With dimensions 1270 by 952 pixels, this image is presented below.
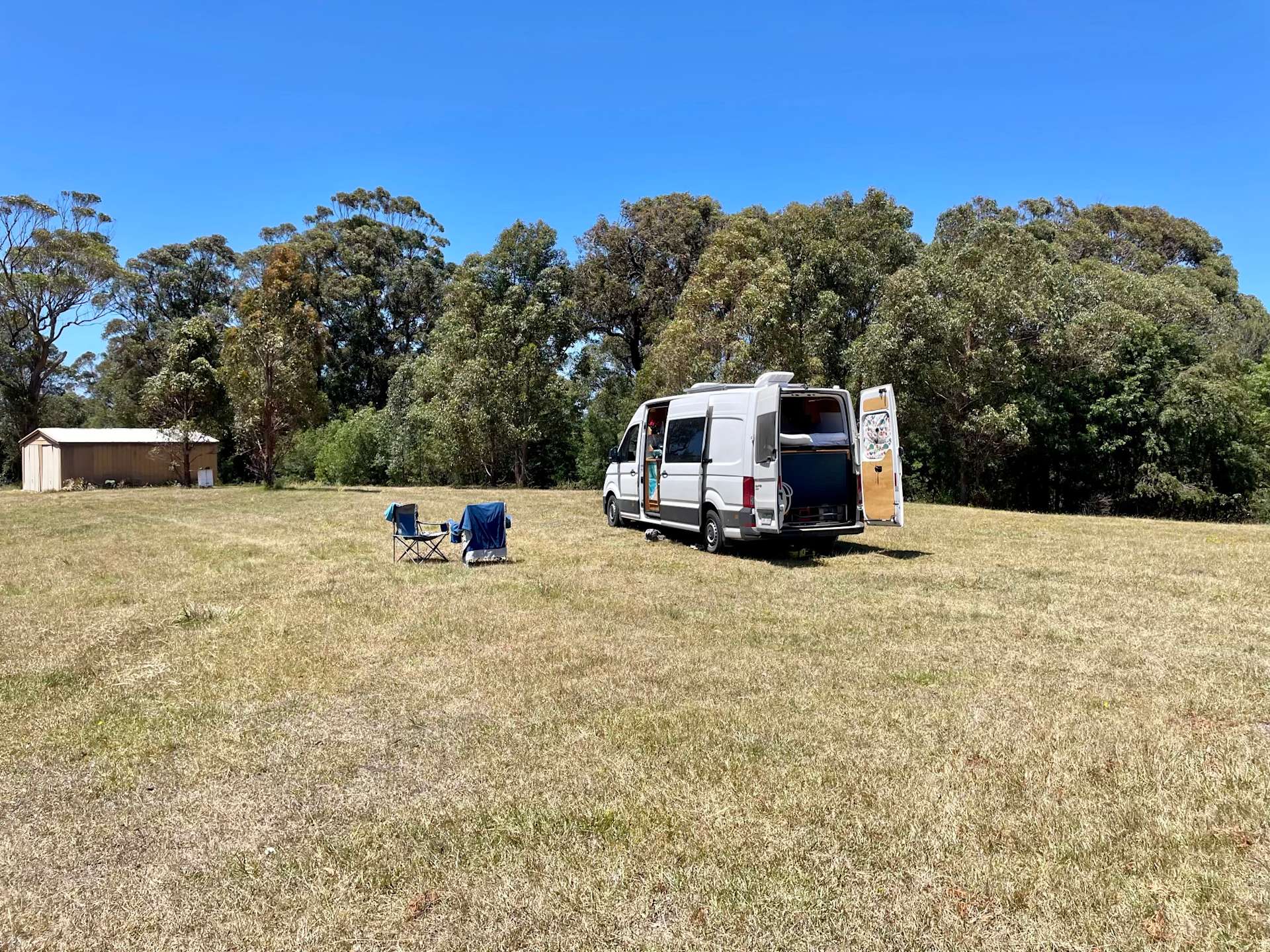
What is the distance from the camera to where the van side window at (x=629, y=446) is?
13.4 metres

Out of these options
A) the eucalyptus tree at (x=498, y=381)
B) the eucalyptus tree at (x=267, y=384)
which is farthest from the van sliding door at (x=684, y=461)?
the eucalyptus tree at (x=267, y=384)

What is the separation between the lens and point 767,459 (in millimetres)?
9680

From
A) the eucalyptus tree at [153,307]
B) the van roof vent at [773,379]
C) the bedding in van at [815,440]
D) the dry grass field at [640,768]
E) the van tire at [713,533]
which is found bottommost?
the dry grass field at [640,768]

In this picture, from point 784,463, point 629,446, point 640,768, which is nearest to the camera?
point 640,768

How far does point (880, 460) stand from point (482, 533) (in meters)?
5.70

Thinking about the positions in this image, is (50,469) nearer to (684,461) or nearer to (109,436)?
(109,436)

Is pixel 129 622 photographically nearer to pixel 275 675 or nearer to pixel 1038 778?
pixel 275 675

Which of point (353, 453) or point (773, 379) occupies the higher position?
point (773, 379)

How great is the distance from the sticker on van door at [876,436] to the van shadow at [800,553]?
134 centimetres

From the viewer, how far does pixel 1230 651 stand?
555cm

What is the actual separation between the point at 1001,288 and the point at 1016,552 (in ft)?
43.3

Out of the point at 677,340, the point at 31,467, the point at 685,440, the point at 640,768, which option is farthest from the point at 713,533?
the point at 31,467

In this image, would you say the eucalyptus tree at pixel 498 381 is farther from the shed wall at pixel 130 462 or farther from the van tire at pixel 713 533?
the van tire at pixel 713 533

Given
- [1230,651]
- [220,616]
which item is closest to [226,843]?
[220,616]
